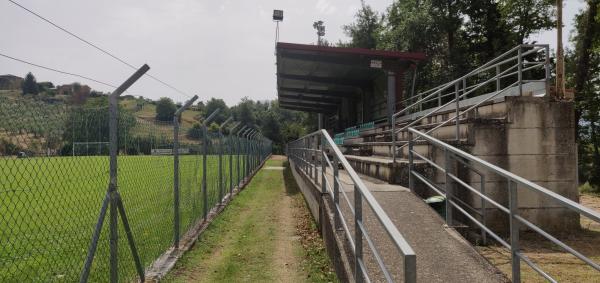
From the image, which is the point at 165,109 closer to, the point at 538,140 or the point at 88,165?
the point at 88,165

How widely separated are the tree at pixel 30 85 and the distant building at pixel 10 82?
10.4 inches

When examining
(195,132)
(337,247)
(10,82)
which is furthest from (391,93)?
(10,82)

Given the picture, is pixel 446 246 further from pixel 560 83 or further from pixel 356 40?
pixel 356 40

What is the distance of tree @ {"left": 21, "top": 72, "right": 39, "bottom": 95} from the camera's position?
2.77m

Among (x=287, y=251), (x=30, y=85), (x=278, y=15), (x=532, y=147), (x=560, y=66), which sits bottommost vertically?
(x=287, y=251)

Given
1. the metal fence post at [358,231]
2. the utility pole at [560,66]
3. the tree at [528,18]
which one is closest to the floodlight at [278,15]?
the tree at [528,18]

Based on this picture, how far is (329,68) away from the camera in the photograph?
1986cm

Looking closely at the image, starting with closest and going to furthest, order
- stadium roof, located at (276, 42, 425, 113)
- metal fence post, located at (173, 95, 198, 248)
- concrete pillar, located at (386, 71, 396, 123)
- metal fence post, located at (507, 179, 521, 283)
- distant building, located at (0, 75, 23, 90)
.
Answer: distant building, located at (0, 75, 23, 90), metal fence post, located at (507, 179, 521, 283), metal fence post, located at (173, 95, 198, 248), stadium roof, located at (276, 42, 425, 113), concrete pillar, located at (386, 71, 396, 123)

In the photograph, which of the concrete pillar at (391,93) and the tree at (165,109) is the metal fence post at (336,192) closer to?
the tree at (165,109)

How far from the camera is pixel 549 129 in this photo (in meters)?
7.34

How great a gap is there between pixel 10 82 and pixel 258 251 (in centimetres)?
431

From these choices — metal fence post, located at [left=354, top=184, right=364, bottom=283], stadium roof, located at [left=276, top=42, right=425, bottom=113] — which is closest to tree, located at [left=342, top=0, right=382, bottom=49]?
stadium roof, located at [left=276, top=42, right=425, bottom=113]

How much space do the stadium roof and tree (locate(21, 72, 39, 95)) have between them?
13.0 meters

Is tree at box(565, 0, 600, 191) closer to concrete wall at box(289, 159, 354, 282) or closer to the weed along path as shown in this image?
the weed along path
